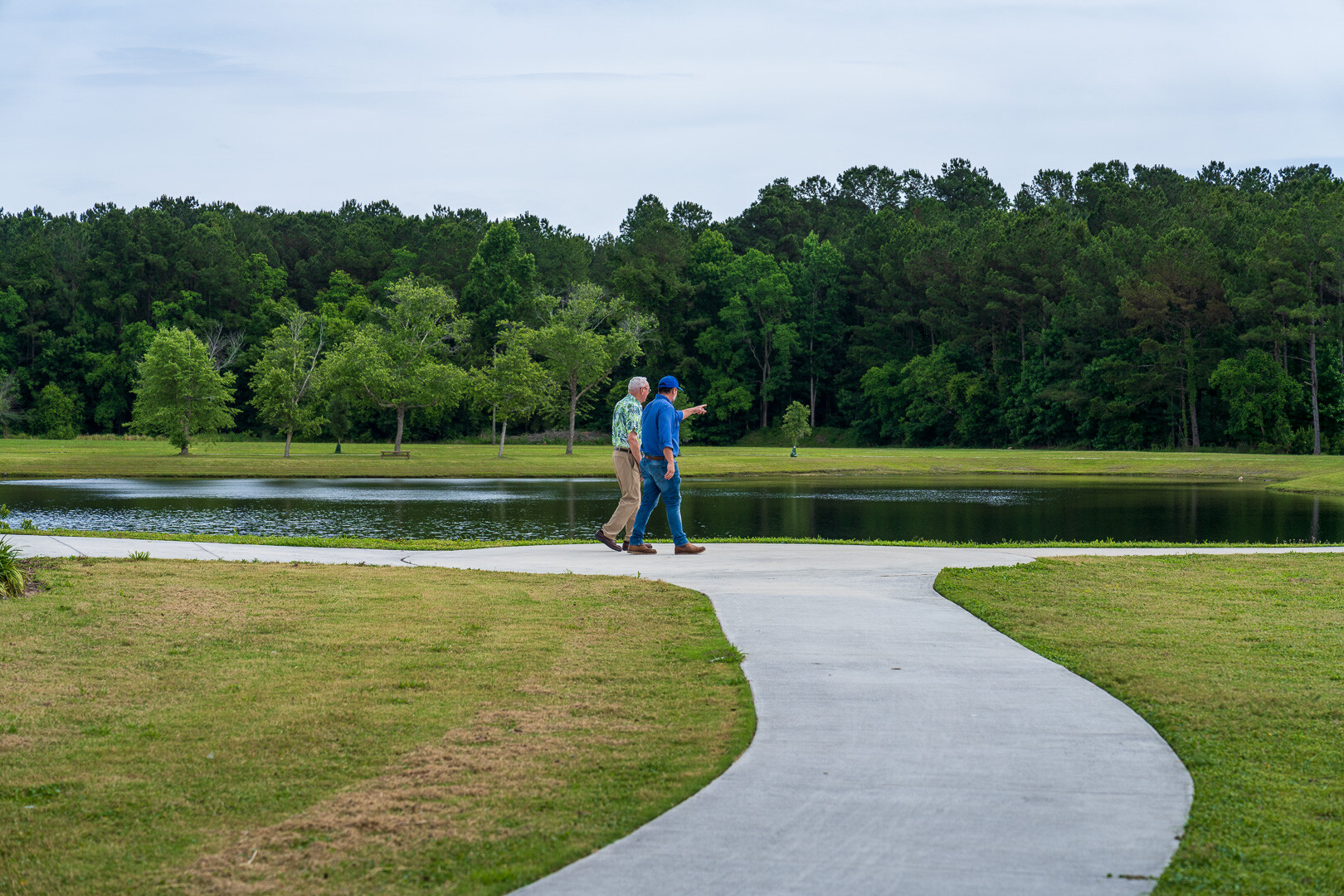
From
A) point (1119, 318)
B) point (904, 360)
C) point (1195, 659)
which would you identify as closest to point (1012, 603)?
point (1195, 659)

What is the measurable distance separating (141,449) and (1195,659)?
196 ft

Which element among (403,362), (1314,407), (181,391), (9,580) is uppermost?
(403,362)

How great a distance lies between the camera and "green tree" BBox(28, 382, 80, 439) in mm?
77812

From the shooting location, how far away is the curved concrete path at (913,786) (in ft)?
12.0

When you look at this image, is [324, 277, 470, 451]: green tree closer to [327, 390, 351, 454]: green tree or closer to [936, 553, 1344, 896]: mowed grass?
[327, 390, 351, 454]: green tree

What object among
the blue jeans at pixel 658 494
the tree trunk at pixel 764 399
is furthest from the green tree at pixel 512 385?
the blue jeans at pixel 658 494

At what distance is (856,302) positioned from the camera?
8931 cm

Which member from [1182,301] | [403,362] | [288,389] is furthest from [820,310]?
[288,389]

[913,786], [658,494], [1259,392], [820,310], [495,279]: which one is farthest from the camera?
[820,310]

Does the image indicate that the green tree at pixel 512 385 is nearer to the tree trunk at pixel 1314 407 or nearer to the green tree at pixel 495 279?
the green tree at pixel 495 279

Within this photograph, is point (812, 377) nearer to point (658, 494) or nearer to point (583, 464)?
point (583, 464)

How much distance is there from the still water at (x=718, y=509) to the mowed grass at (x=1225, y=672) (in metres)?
7.25

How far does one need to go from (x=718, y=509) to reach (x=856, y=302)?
64013mm

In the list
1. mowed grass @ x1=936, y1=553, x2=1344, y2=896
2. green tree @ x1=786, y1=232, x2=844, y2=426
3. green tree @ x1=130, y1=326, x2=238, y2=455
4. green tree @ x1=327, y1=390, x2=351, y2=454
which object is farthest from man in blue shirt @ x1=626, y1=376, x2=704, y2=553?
green tree @ x1=786, y1=232, x2=844, y2=426
